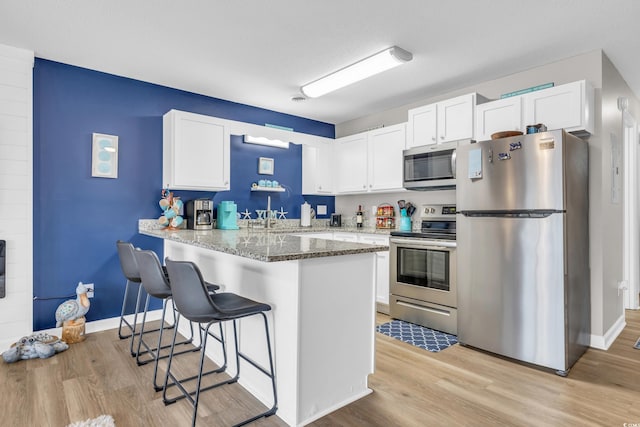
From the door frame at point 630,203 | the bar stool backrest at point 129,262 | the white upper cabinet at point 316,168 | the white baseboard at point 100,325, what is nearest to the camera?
the bar stool backrest at point 129,262

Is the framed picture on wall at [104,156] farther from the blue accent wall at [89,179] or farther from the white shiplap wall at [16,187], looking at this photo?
the white shiplap wall at [16,187]

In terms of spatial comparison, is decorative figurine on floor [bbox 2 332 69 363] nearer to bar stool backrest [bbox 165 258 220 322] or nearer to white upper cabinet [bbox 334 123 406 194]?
bar stool backrest [bbox 165 258 220 322]

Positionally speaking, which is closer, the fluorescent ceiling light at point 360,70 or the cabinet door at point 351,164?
the fluorescent ceiling light at point 360,70

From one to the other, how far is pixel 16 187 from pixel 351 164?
3532 mm

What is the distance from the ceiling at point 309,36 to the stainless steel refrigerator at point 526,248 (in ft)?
2.64

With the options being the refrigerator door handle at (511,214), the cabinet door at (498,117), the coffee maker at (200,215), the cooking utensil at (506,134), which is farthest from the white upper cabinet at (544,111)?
the coffee maker at (200,215)

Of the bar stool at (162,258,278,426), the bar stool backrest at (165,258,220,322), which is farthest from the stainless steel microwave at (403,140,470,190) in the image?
the bar stool backrest at (165,258,220,322)

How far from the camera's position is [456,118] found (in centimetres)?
349

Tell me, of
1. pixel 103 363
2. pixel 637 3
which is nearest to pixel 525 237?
pixel 637 3

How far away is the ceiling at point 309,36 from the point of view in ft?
7.63

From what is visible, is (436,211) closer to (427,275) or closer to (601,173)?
(427,275)

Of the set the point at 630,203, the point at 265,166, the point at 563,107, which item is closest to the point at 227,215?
the point at 265,166

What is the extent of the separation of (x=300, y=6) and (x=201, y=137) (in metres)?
1.92

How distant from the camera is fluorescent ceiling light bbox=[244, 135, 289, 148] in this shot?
4.41 m
